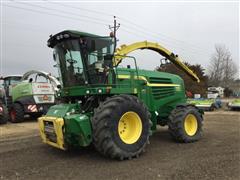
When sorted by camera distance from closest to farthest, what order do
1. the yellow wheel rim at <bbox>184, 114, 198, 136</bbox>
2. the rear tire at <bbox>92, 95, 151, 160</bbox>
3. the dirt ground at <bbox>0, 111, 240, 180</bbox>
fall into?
the dirt ground at <bbox>0, 111, 240, 180</bbox>
the rear tire at <bbox>92, 95, 151, 160</bbox>
the yellow wheel rim at <bbox>184, 114, 198, 136</bbox>

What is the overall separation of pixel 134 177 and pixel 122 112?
142 cm

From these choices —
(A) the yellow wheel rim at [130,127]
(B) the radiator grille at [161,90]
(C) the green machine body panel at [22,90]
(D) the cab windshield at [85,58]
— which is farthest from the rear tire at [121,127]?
(C) the green machine body panel at [22,90]

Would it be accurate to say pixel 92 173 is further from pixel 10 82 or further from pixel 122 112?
pixel 10 82

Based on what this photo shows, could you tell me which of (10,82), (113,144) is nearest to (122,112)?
(113,144)

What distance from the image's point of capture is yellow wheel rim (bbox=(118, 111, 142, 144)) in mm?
5554

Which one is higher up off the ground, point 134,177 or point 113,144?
→ point 113,144

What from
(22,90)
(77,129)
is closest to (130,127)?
(77,129)

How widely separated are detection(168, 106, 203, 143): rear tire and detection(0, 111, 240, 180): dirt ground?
255 millimetres

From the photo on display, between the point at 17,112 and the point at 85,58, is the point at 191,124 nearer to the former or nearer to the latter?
the point at 85,58

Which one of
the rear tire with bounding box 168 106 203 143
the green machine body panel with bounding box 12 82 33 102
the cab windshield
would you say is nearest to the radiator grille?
the rear tire with bounding box 168 106 203 143

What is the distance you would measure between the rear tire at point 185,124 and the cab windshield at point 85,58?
2375mm

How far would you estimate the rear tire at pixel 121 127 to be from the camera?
5023mm

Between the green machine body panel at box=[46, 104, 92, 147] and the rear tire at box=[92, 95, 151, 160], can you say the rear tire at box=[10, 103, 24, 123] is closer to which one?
the green machine body panel at box=[46, 104, 92, 147]

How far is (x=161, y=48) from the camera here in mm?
8539
